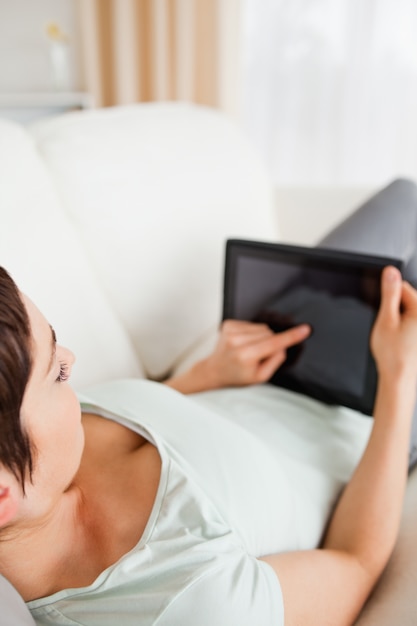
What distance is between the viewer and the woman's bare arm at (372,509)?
58 cm

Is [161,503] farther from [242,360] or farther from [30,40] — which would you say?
[30,40]

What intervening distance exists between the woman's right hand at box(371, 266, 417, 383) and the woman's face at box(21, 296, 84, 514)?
1.52ft

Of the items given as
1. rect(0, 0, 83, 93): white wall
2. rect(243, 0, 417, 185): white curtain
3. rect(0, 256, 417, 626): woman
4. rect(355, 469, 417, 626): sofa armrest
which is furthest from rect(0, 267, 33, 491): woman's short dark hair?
rect(0, 0, 83, 93): white wall

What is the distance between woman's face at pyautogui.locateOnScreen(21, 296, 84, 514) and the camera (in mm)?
452

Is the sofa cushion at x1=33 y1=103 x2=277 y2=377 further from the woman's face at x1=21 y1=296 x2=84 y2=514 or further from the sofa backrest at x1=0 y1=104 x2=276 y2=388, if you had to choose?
the woman's face at x1=21 y1=296 x2=84 y2=514


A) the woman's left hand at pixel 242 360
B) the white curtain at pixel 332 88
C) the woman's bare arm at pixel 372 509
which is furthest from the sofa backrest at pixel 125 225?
the white curtain at pixel 332 88

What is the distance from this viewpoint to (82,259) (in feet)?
3.05

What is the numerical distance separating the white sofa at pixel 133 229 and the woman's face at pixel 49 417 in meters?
0.26

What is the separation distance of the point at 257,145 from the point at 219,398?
188 centimetres

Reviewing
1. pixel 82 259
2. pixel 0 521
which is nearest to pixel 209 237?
pixel 82 259

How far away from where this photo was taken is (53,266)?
81cm

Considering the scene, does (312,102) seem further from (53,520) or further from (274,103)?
(53,520)

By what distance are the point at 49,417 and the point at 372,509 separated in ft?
1.41

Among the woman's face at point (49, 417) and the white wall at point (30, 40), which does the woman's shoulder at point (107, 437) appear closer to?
the woman's face at point (49, 417)
